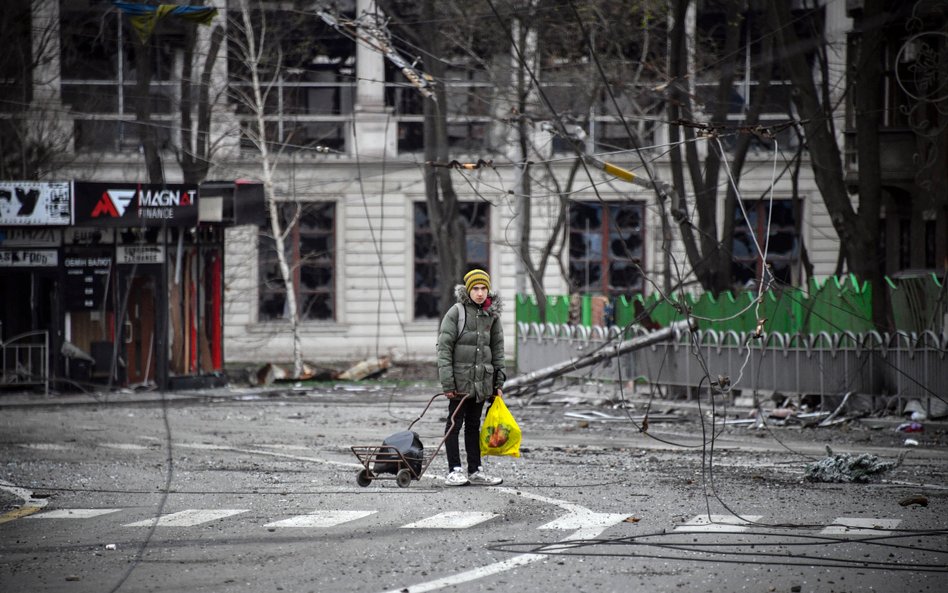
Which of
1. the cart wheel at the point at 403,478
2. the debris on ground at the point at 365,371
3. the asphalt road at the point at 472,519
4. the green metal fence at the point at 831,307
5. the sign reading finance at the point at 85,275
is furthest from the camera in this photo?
the debris on ground at the point at 365,371

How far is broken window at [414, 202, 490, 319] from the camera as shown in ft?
137

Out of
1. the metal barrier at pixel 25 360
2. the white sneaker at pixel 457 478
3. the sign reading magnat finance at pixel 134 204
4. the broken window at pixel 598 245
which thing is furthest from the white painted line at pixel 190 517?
the broken window at pixel 598 245

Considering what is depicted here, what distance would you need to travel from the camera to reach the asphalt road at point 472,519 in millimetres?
7340

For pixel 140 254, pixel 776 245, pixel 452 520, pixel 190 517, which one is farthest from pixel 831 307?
pixel 776 245

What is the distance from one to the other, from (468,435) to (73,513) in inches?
130

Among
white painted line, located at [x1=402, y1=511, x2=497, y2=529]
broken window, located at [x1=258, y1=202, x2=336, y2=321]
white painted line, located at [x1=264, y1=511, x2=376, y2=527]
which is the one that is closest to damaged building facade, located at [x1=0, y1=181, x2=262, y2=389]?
broken window, located at [x1=258, y1=202, x2=336, y2=321]

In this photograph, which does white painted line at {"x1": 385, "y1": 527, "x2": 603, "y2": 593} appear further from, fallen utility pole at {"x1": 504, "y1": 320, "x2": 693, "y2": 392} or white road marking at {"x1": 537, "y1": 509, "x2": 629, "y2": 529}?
fallen utility pole at {"x1": 504, "y1": 320, "x2": 693, "y2": 392}

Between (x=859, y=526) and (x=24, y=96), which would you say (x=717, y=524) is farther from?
(x=24, y=96)

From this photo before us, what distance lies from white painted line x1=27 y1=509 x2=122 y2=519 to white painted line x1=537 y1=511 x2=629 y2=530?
3.29m

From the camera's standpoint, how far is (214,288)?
2775 centimetres

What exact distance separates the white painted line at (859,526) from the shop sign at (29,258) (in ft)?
64.2

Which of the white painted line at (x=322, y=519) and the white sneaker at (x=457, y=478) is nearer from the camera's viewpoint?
the white painted line at (x=322, y=519)

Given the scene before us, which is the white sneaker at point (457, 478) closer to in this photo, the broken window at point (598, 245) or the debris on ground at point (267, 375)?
the debris on ground at point (267, 375)

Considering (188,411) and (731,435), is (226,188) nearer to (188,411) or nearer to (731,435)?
(188,411)
